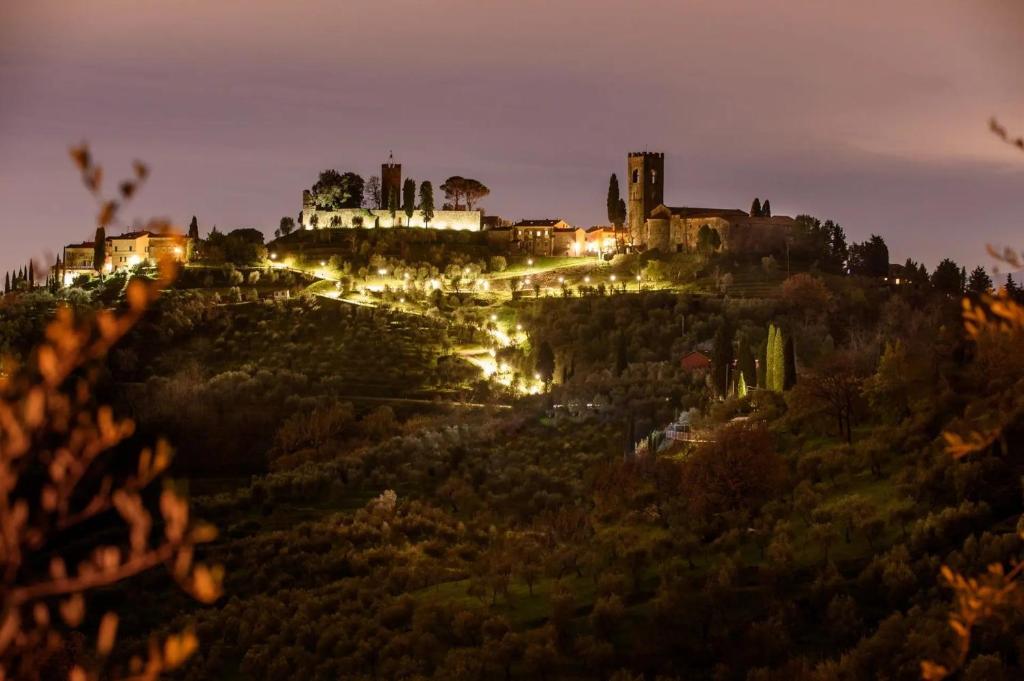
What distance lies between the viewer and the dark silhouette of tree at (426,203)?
79.8 meters

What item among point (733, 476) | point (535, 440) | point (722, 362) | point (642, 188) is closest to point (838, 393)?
point (733, 476)

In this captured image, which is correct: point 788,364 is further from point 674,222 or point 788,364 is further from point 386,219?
point 386,219

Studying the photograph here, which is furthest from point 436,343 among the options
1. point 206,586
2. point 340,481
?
point 206,586

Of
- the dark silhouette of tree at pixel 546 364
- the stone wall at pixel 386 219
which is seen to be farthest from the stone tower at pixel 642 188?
the dark silhouette of tree at pixel 546 364

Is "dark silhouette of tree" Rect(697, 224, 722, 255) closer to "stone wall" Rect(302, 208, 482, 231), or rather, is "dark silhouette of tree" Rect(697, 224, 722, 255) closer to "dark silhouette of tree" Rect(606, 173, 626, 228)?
"dark silhouette of tree" Rect(606, 173, 626, 228)

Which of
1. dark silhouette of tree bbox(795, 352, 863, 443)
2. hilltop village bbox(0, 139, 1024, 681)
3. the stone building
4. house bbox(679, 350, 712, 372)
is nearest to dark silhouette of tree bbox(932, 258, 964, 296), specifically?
hilltop village bbox(0, 139, 1024, 681)

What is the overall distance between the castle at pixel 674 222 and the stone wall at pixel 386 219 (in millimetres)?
11631

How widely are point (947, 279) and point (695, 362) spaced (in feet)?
58.4

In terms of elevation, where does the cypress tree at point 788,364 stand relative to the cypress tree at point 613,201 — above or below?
below

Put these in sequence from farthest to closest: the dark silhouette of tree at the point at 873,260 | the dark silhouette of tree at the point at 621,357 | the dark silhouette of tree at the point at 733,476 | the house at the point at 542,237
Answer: the house at the point at 542,237 < the dark silhouette of tree at the point at 873,260 < the dark silhouette of tree at the point at 621,357 < the dark silhouette of tree at the point at 733,476

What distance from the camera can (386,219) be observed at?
80.3 metres

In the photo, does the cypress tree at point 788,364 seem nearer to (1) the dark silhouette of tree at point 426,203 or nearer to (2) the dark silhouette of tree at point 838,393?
(2) the dark silhouette of tree at point 838,393

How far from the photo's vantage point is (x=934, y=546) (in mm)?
22672

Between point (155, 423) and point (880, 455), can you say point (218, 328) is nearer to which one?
point (155, 423)
